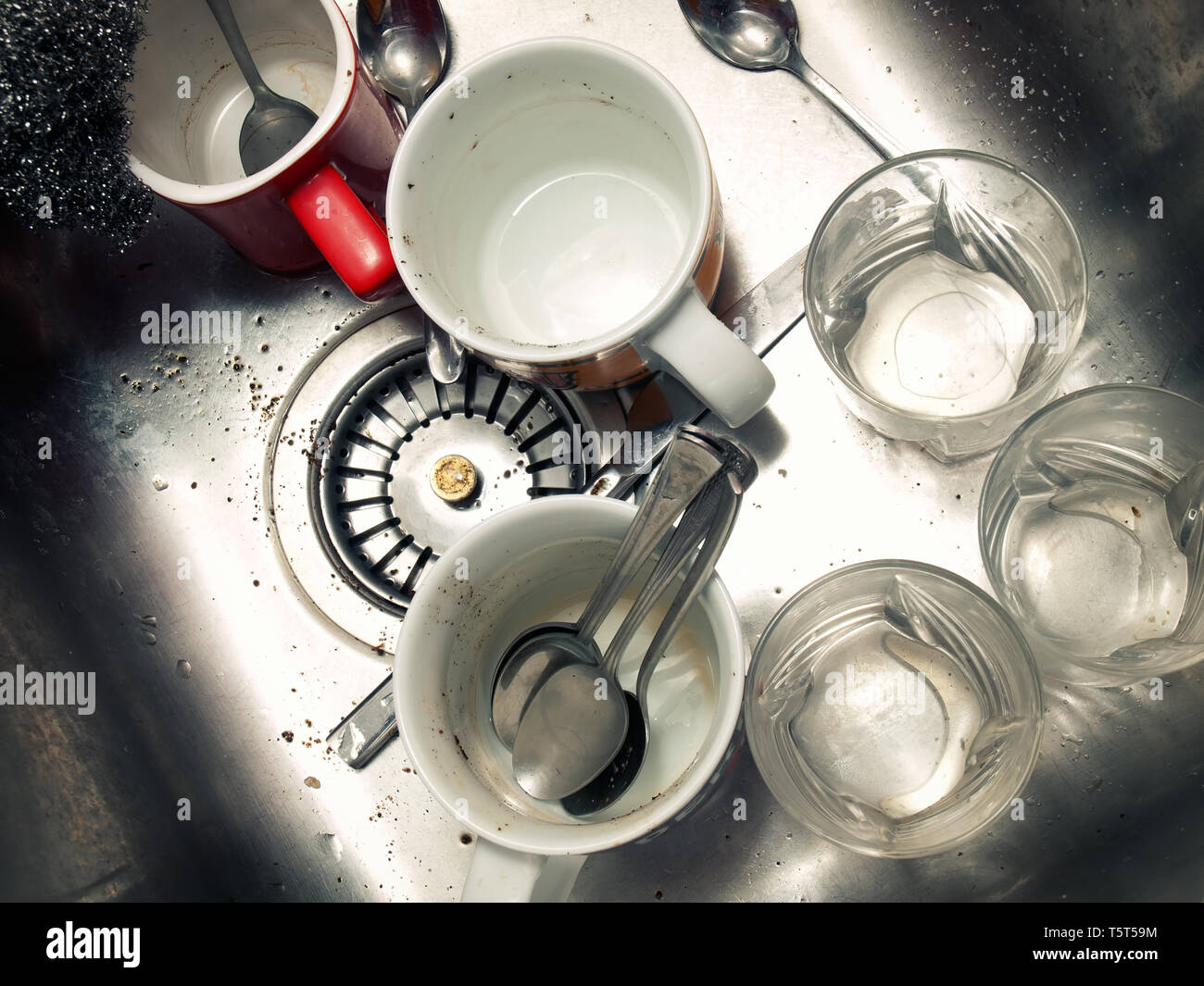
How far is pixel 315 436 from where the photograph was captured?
0.58 meters

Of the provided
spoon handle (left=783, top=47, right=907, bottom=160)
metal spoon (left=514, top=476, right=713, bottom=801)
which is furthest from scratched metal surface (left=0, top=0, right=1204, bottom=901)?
metal spoon (left=514, top=476, right=713, bottom=801)

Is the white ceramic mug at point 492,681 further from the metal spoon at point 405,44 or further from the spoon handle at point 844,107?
the spoon handle at point 844,107

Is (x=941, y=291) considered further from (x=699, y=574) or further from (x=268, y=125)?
(x=268, y=125)

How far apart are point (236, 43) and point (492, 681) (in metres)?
0.39

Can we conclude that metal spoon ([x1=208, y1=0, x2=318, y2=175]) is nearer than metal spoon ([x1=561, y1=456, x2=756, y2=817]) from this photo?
No

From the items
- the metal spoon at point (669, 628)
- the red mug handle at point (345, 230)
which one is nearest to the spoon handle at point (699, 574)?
the metal spoon at point (669, 628)

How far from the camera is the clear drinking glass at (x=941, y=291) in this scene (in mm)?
494

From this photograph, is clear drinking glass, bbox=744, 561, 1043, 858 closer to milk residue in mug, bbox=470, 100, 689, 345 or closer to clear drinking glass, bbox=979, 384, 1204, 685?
clear drinking glass, bbox=979, 384, 1204, 685

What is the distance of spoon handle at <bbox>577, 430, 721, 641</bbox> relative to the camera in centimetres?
41

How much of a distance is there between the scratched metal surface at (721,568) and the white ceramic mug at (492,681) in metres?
0.09

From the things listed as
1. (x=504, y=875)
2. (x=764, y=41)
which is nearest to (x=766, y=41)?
(x=764, y=41)

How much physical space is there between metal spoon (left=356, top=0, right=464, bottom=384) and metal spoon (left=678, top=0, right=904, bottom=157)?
0.16 meters

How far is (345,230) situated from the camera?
47cm

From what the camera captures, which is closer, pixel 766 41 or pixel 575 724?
pixel 575 724
